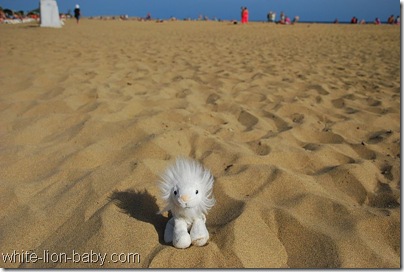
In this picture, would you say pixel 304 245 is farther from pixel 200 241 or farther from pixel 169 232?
pixel 169 232

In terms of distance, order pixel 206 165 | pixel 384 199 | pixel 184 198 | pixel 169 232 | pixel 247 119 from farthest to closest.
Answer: pixel 247 119 → pixel 206 165 → pixel 384 199 → pixel 169 232 → pixel 184 198

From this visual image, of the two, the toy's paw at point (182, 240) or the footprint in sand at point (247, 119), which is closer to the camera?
the toy's paw at point (182, 240)

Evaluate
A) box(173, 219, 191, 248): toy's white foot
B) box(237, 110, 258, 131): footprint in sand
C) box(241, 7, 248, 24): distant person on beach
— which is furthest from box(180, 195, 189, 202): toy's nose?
box(241, 7, 248, 24): distant person on beach

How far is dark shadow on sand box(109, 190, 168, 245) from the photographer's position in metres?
1.56

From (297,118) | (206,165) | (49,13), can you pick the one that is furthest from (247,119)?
(49,13)

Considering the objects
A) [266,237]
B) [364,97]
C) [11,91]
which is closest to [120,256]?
[266,237]

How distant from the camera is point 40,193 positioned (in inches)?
71.1

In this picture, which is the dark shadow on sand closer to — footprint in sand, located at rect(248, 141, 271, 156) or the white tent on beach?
footprint in sand, located at rect(248, 141, 271, 156)

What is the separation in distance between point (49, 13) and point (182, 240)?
15.3 meters

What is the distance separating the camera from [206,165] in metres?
2.13

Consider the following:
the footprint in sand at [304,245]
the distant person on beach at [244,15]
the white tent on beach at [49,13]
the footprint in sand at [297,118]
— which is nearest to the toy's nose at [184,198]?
the footprint in sand at [304,245]

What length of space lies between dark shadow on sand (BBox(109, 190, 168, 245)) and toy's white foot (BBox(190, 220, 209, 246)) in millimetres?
181

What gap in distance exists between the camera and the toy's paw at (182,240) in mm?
1325

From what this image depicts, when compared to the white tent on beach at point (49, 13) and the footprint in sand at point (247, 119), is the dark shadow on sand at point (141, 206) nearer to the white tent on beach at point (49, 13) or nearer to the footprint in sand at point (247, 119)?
the footprint in sand at point (247, 119)
